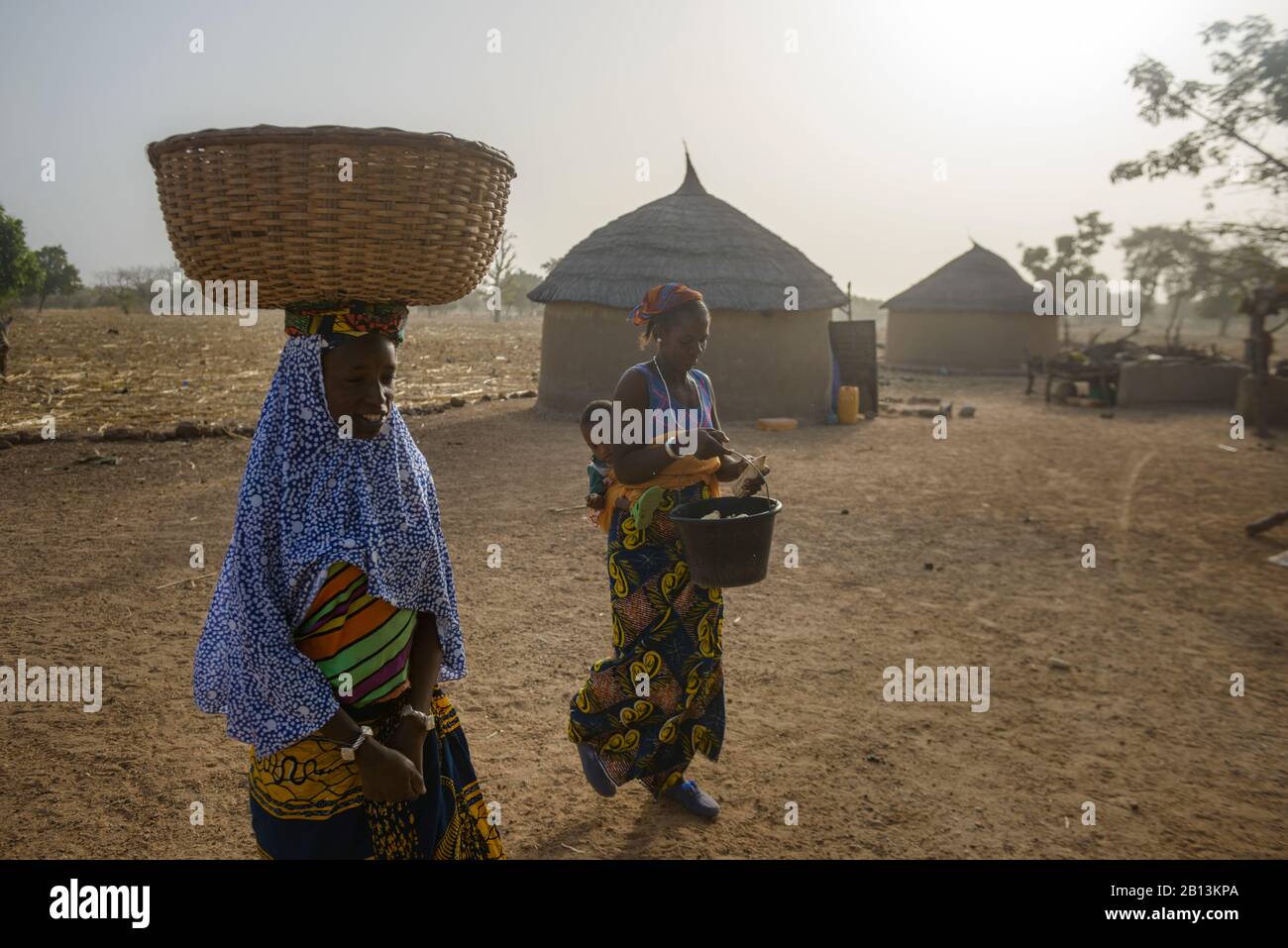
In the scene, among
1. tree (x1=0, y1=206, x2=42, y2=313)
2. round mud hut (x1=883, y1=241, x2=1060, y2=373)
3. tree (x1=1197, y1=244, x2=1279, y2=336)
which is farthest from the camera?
round mud hut (x1=883, y1=241, x2=1060, y2=373)

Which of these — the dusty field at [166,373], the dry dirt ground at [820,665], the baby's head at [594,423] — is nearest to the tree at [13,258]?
the dusty field at [166,373]

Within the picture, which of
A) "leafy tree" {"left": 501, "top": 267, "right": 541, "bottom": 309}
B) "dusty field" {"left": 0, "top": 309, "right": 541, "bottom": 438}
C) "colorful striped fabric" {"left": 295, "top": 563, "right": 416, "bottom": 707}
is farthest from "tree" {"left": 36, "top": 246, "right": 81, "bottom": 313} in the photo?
"colorful striped fabric" {"left": 295, "top": 563, "right": 416, "bottom": 707}

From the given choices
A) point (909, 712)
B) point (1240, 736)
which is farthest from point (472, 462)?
point (1240, 736)

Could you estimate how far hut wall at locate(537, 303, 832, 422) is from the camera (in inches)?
474

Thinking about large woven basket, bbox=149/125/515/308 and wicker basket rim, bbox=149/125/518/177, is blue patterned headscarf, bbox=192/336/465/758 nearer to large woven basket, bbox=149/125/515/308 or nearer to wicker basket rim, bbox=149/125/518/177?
large woven basket, bbox=149/125/515/308

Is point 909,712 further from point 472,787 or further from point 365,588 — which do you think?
point 365,588

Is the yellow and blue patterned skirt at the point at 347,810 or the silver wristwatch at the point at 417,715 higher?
the silver wristwatch at the point at 417,715

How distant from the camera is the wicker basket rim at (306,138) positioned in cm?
147

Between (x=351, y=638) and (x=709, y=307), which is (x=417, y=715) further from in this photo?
(x=709, y=307)

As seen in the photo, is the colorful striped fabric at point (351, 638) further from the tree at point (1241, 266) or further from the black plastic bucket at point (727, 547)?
the tree at point (1241, 266)

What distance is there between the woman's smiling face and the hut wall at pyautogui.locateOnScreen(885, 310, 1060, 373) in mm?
22501

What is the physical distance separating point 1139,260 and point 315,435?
62014 mm

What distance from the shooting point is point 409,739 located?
1.69 m

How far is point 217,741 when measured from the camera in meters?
3.34
